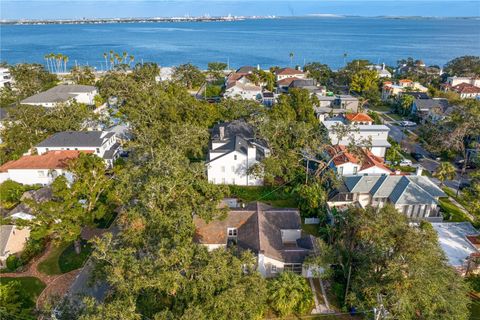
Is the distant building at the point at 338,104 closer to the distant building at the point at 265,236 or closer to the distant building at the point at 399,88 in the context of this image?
the distant building at the point at 399,88

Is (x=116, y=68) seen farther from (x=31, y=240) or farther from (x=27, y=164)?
(x=31, y=240)

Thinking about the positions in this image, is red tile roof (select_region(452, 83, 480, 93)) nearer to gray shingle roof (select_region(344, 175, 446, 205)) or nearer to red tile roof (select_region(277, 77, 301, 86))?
red tile roof (select_region(277, 77, 301, 86))

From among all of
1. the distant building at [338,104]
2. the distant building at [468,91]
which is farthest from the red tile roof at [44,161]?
the distant building at [468,91]

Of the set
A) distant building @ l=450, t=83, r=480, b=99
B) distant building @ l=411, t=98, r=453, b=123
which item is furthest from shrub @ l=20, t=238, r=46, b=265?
distant building @ l=450, t=83, r=480, b=99

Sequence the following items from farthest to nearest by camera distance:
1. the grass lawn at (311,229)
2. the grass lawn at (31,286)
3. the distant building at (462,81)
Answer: the distant building at (462,81) → the grass lawn at (311,229) → the grass lawn at (31,286)

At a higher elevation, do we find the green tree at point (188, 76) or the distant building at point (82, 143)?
the green tree at point (188, 76)

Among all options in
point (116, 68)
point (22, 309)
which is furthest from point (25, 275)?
Answer: point (116, 68)

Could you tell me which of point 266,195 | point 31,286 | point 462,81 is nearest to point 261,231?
point 266,195
